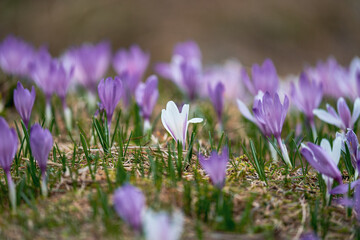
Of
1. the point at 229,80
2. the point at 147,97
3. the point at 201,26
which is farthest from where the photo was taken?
the point at 201,26

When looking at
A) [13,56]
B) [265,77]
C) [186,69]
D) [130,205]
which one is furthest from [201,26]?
[130,205]

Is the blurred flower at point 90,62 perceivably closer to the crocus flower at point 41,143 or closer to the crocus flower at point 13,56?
the crocus flower at point 13,56

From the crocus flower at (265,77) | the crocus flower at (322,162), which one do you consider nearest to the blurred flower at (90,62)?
the crocus flower at (265,77)

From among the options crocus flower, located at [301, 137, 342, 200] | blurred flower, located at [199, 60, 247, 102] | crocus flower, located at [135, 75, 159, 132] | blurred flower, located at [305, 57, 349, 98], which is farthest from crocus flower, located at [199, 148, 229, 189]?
blurred flower, located at [199, 60, 247, 102]

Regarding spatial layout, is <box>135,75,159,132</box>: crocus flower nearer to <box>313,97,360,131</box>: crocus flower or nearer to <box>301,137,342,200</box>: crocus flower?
<box>313,97,360,131</box>: crocus flower

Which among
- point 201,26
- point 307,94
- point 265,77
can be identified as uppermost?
point 201,26

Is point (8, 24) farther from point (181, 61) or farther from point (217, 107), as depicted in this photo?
point (217, 107)

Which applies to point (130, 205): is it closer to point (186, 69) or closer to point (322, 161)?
point (322, 161)
